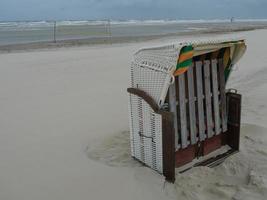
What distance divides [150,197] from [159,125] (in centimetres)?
70

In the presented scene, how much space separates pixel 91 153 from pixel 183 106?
4.57 ft

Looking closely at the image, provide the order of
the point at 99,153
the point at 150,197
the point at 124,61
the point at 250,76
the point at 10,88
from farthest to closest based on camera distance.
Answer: the point at 124,61 < the point at 250,76 < the point at 10,88 < the point at 99,153 < the point at 150,197

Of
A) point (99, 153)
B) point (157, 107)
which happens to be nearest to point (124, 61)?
point (99, 153)

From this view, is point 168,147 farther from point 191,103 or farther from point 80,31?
point 80,31

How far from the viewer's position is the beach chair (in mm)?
3230

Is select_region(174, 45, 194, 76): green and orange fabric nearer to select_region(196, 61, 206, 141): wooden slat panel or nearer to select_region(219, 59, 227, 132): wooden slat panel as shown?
select_region(196, 61, 206, 141): wooden slat panel

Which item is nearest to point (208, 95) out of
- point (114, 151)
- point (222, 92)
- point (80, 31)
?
point (222, 92)

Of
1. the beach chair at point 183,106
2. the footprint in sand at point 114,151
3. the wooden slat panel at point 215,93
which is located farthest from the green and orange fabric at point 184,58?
the footprint in sand at point 114,151

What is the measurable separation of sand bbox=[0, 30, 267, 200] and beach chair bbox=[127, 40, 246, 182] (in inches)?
8.9

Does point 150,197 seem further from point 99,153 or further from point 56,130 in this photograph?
point 56,130

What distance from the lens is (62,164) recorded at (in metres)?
3.93

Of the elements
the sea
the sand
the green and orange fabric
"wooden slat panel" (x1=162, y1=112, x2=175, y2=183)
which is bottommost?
the sea

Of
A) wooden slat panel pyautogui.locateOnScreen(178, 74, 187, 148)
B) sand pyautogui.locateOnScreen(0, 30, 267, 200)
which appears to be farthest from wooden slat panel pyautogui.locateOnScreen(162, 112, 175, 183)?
wooden slat panel pyautogui.locateOnScreen(178, 74, 187, 148)

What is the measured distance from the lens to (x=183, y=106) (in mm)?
3566
